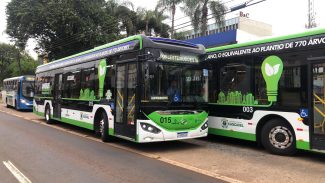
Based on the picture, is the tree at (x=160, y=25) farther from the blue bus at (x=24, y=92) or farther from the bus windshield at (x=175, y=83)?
the bus windshield at (x=175, y=83)

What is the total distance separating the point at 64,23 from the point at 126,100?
26.9m

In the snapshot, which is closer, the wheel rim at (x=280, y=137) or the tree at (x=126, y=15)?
the wheel rim at (x=280, y=137)

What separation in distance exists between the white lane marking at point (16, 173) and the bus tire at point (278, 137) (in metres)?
6.33

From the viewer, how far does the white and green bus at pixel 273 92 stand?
27.9 ft

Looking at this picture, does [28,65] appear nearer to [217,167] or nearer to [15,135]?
[15,135]

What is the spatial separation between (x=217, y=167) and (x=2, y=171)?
189 inches

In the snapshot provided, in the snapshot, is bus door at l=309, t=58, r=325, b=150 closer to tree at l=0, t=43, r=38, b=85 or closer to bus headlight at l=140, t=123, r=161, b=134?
bus headlight at l=140, t=123, r=161, b=134

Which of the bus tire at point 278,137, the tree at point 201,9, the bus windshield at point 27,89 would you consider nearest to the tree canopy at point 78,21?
the tree at point 201,9

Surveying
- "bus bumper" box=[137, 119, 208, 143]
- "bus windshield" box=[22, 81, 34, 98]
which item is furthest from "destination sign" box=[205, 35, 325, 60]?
"bus windshield" box=[22, 81, 34, 98]

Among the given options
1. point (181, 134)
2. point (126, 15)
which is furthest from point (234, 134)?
point (126, 15)

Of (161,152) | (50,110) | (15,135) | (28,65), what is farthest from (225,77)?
(28,65)

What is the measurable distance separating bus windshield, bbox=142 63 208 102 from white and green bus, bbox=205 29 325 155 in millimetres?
922

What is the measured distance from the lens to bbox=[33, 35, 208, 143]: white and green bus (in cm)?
956

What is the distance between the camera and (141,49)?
9.75m
